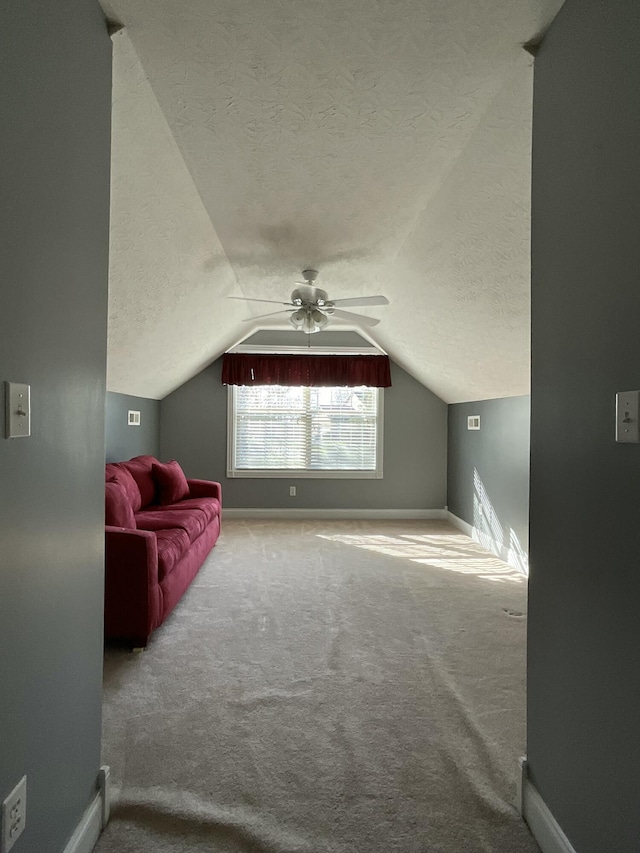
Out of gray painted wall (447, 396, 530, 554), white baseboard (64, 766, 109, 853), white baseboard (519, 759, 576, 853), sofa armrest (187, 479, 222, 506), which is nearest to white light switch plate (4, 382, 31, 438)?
white baseboard (64, 766, 109, 853)

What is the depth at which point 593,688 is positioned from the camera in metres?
1.29

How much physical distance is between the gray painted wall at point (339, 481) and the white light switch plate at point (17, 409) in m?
5.67

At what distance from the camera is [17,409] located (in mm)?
1094

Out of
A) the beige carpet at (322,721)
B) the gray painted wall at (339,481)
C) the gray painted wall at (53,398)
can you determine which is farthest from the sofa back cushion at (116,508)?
the gray painted wall at (339,481)

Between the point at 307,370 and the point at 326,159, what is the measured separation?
4.33m

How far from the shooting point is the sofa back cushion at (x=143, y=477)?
181 inches

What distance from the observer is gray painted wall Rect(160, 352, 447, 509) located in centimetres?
→ 675

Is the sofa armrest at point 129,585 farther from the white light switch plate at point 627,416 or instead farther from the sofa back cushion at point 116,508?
the white light switch plate at point 627,416

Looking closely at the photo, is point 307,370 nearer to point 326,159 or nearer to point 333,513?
point 333,513

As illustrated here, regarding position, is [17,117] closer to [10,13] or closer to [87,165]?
[10,13]

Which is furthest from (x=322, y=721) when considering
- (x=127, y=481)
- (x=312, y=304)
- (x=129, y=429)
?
(x=129, y=429)

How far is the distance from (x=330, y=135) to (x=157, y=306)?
1917 millimetres

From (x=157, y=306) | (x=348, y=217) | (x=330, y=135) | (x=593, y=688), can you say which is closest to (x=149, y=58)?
(x=330, y=135)

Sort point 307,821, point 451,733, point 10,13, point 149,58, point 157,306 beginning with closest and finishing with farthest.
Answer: point 10,13
point 307,821
point 149,58
point 451,733
point 157,306
